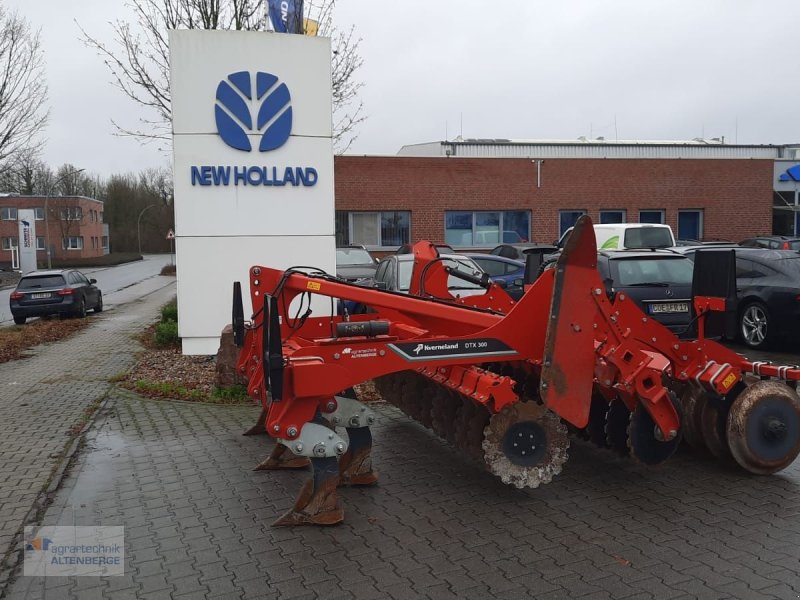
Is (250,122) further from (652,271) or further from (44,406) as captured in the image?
(652,271)

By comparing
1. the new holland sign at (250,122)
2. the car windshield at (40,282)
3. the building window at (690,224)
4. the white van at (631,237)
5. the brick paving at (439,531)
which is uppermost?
the new holland sign at (250,122)

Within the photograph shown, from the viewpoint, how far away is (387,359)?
510cm

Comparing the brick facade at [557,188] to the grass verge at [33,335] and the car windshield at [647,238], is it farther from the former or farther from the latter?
the grass verge at [33,335]

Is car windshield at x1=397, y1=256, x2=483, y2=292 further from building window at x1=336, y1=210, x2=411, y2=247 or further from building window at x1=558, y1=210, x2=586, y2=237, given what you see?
building window at x1=558, y1=210, x2=586, y2=237

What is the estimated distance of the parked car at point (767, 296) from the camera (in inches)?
473

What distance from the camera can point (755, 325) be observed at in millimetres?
12586

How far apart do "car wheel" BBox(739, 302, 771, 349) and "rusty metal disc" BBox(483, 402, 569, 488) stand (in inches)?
335

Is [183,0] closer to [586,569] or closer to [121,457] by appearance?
[121,457]

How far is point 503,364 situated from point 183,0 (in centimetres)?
1276

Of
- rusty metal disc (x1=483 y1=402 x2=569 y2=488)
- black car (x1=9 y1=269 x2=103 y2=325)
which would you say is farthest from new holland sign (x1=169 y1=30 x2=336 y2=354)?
black car (x1=9 y1=269 x2=103 y2=325)

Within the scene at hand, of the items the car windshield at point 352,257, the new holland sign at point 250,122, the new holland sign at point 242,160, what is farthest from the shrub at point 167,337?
the car windshield at point 352,257

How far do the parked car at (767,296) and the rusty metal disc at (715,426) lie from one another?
6.35 m

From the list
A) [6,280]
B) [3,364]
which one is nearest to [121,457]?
[3,364]

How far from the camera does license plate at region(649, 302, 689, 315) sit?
37.3 ft
